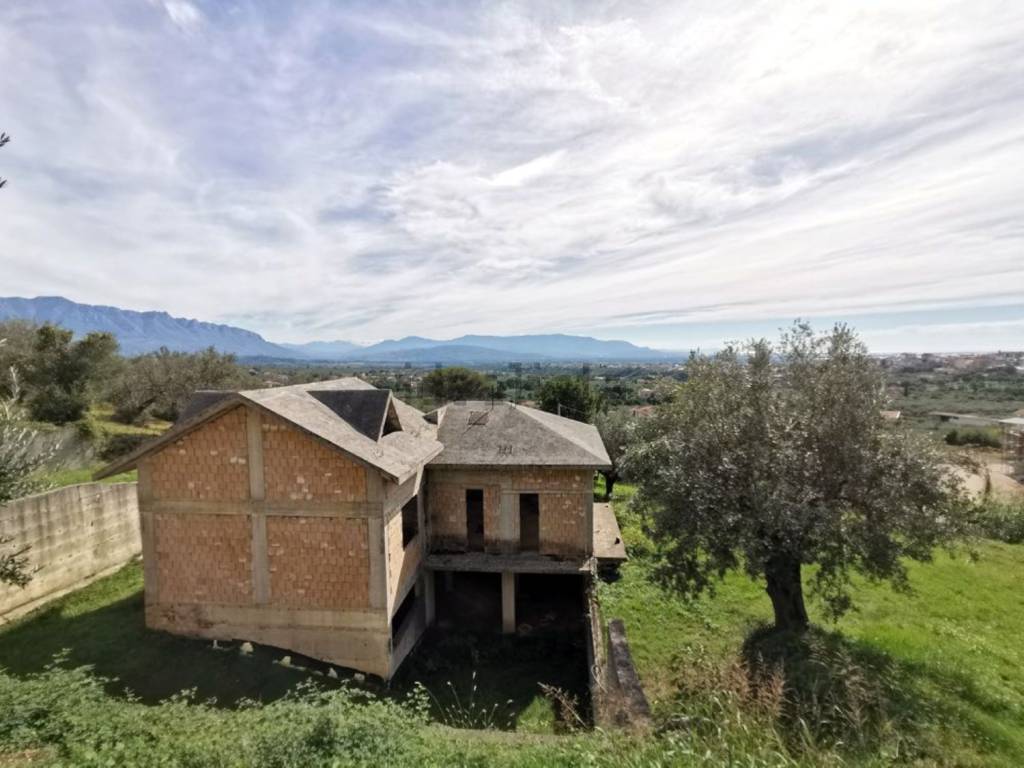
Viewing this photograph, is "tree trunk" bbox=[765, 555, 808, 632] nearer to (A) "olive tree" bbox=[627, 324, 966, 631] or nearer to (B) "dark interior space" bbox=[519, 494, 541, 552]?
(A) "olive tree" bbox=[627, 324, 966, 631]

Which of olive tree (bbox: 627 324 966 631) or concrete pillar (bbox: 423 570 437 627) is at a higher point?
olive tree (bbox: 627 324 966 631)

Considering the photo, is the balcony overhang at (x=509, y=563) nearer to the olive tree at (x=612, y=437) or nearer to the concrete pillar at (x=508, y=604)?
the concrete pillar at (x=508, y=604)

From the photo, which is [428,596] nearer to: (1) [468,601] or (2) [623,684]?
(1) [468,601]

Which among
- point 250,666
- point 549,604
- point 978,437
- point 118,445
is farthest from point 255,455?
point 978,437

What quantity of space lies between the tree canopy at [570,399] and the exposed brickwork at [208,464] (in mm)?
34912

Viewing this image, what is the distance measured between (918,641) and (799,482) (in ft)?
23.6

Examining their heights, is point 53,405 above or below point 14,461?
below

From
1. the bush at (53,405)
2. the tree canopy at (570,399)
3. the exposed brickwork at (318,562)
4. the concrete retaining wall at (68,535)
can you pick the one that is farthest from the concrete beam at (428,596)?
the bush at (53,405)

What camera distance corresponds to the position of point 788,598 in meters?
13.2

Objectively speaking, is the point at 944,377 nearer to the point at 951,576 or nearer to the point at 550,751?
the point at 951,576

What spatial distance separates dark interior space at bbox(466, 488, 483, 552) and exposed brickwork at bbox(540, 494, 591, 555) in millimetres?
2241

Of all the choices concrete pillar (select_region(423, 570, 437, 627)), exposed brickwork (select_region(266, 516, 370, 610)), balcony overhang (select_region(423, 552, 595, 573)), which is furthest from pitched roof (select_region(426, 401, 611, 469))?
exposed brickwork (select_region(266, 516, 370, 610))

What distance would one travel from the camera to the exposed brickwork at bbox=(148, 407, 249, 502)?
43.9 feet

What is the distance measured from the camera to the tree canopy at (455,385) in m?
69.2
